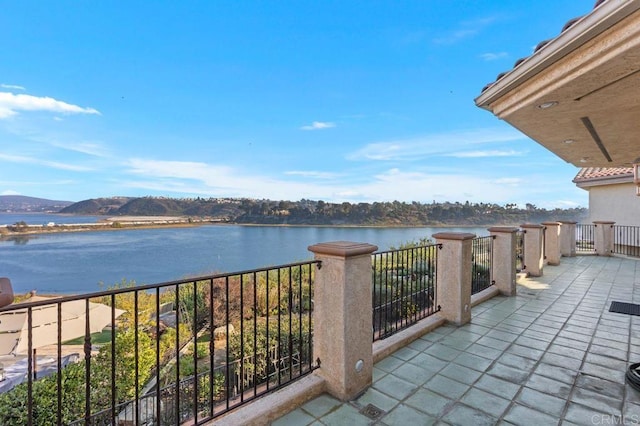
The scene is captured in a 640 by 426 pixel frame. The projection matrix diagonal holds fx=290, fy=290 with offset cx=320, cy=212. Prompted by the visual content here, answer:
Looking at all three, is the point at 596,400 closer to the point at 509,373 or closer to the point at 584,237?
the point at 509,373

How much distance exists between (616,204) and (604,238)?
2.66 m

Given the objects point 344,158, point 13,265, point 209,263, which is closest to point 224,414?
point 209,263

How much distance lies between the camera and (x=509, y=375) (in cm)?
252

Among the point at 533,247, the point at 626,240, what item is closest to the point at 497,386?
the point at 533,247

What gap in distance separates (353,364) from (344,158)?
4313 centimetres

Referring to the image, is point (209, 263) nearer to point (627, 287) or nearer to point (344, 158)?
point (344, 158)

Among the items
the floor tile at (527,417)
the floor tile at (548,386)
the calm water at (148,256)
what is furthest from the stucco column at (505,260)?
the calm water at (148,256)

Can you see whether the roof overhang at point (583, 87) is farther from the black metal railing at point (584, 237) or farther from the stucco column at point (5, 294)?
the black metal railing at point (584, 237)

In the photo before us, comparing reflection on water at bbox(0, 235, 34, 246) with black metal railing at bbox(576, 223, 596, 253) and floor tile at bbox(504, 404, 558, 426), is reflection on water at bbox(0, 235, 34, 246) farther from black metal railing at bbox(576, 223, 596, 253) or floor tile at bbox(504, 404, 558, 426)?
→ black metal railing at bbox(576, 223, 596, 253)

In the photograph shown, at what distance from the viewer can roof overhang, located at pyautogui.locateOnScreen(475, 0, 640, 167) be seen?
1649mm

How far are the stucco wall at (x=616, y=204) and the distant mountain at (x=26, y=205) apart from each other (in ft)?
303

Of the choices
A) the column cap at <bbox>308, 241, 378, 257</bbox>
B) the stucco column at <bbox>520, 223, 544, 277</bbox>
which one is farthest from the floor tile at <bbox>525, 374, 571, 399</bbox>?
the stucco column at <bbox>520, 223, 544, 277</bbox>

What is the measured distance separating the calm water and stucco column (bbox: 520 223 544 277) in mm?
14982

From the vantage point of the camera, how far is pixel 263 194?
64.1m
